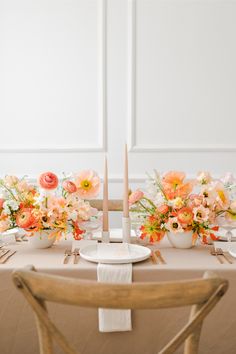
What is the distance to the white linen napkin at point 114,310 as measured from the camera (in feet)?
4.25

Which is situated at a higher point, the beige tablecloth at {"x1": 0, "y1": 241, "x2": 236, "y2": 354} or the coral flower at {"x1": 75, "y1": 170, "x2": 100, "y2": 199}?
the coral flower at {"x1": 75, "y1": 170, "x2": 100, "y2": 199}

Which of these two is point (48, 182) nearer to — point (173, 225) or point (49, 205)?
point (49, 205)

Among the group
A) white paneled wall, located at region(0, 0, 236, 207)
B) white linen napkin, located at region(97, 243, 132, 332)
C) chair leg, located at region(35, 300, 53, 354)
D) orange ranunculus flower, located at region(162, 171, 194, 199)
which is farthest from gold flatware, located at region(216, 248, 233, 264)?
white paneled wall, located at region(0, 0, 236, 207)

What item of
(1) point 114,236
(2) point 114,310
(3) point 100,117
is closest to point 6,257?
(2) point 114,310

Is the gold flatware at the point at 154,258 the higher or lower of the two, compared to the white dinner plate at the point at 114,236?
higher

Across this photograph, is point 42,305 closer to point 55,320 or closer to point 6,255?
point 55,320

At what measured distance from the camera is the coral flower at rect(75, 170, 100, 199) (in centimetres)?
168

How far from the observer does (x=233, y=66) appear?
11.1 ft

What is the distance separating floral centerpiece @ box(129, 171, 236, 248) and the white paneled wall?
1.67m

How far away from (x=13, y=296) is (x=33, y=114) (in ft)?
7.40

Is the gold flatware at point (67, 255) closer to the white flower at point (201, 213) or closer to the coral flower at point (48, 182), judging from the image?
the coral flower at point (48, 182)

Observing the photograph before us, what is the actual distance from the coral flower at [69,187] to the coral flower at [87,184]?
4 cm

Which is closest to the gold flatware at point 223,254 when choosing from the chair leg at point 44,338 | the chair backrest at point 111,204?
the chair leg at point 44,338

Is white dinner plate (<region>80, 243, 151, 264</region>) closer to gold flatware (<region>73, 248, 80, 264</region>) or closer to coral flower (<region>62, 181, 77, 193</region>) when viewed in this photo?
gold flatware (<region>73, 248, 80, 264</region>)
